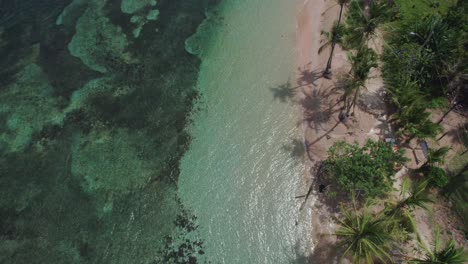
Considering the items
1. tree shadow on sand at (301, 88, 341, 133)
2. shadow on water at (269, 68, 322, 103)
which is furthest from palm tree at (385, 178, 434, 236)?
shadow on water at (269, 68, 322, 103)

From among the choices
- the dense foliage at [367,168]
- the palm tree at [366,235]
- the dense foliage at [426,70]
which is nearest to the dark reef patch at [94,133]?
the palm tree at [366,235]

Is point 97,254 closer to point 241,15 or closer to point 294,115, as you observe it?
point 294,115

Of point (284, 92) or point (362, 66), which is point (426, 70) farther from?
point (284, 92)

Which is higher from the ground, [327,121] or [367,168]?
[327,121]

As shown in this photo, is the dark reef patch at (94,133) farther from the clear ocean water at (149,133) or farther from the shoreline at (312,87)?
the shoreline at (312,87)

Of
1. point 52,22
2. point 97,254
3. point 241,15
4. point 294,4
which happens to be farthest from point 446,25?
point 52,22

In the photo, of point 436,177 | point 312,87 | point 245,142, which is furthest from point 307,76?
point 436,177

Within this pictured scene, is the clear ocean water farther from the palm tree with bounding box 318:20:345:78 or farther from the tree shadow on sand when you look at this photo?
the palm tree with bounding box 318:20:345:78
